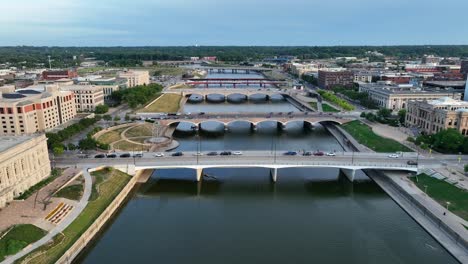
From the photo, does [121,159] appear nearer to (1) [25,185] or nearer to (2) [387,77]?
(1) [25,185]

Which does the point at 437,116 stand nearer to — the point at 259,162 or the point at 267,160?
the point at 267,160

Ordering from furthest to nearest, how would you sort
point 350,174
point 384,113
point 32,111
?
1. point 384,113
2. point 32,111
3. point 350,174

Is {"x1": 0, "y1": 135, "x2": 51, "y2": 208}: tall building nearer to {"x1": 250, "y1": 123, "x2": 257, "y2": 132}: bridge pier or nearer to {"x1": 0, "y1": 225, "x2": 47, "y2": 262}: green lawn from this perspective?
{"x1": 0, "y1": 225, "x2": 47, "y2": 262}: green lawn

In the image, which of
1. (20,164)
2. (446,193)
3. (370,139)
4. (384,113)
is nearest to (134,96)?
(20,164)

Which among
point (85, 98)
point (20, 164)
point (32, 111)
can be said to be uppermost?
point (32, 111)

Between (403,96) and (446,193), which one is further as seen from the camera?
(403,96)

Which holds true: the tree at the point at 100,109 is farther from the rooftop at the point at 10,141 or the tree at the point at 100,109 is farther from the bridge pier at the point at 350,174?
the bridge pier at the point at 350,174

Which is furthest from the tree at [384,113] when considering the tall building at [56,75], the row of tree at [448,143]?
the tall building at [56,75]

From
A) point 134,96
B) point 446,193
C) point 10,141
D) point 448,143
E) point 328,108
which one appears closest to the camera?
point 446,193
